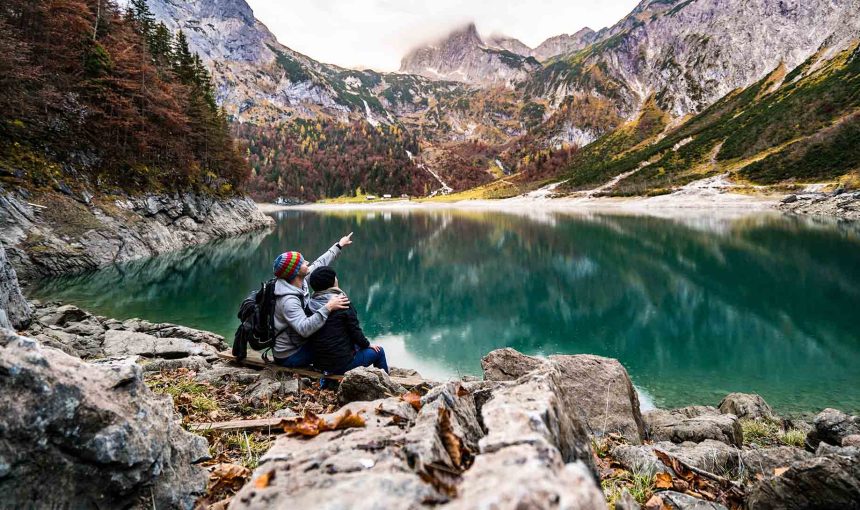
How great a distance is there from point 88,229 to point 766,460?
34423mm

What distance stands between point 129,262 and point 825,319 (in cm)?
4101

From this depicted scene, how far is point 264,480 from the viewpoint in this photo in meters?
1.95

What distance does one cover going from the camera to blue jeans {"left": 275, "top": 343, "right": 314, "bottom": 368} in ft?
24.0

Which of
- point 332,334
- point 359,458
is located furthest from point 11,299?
point 359,458

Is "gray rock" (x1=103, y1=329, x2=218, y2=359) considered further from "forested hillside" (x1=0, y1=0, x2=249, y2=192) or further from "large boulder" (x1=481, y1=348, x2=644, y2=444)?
"forested hillside" (x1=0, y1=0, x2=249, y2=192)

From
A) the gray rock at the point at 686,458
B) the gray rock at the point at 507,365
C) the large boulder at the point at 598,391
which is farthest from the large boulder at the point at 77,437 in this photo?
the gray rock at the point at 507,365

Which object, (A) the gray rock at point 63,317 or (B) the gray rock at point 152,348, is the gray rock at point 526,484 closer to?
(B) the gray rock at point 152,348

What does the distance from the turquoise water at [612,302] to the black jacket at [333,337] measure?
730 cm

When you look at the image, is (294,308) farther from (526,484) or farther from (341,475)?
(526,484)

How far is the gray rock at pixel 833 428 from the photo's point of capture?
20.4 feet

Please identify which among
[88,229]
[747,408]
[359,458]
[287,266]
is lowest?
[747,408]

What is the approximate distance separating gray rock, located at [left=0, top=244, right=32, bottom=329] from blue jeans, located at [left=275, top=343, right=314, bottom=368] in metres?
8.60

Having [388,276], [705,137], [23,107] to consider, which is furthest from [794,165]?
[23,107]

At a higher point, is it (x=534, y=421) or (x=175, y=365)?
(x=534, y=421)
